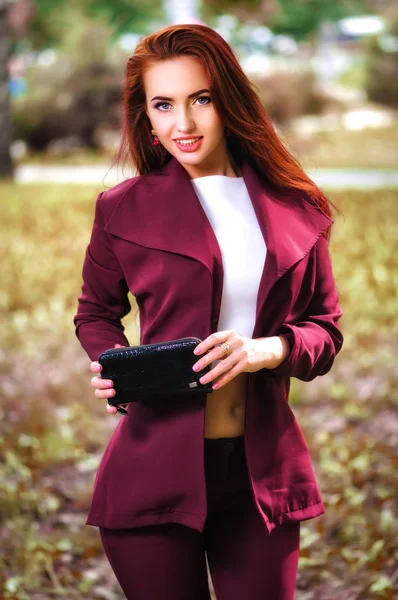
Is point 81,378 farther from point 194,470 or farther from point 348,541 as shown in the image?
point 194,470

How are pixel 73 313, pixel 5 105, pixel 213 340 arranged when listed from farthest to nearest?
1. pixel 5 105
2. pixel 73 313
3. pixel 213 340

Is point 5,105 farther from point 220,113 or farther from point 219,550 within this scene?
point 219,550

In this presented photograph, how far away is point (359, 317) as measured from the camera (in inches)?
257

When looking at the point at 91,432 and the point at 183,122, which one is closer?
the point at 183,122

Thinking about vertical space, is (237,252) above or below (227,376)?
above

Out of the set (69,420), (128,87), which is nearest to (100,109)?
(69,420)

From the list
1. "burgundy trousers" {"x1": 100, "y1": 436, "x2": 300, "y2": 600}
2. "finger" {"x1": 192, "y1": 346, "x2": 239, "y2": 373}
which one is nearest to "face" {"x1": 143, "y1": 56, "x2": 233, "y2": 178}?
"finger" {"x1": 192, "y1": 346, "x2": 239, "y2": 373}

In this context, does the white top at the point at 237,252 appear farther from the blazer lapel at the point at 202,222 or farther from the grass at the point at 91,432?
the grass at the point at 91,432

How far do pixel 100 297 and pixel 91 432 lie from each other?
115 inches

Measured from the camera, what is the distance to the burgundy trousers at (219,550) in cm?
188

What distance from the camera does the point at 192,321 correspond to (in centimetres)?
185

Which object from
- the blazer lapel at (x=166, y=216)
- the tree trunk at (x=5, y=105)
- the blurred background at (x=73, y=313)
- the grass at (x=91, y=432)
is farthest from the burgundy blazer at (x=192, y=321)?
the tree trunk at (x=5, y=105)

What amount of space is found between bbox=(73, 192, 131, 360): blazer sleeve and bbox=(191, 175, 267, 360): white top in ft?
0.75

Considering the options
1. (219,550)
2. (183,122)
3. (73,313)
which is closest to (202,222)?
(183,122)
